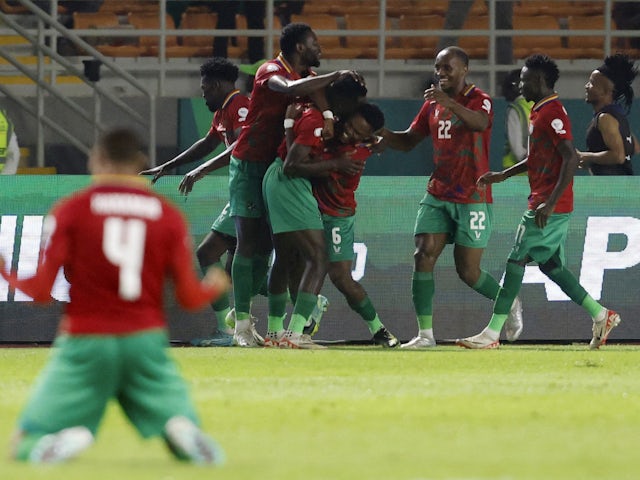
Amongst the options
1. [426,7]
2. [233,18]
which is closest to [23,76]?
[233,18]

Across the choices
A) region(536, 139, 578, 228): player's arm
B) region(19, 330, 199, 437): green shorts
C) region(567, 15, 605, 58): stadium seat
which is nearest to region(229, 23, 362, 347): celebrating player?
region(536, 139, 578, 228): player's arm

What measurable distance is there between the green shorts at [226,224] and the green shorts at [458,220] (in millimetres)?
1461

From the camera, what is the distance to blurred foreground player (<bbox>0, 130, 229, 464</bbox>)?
19.8 feet

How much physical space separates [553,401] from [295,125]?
4208mm

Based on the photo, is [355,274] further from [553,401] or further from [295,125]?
[553,401]

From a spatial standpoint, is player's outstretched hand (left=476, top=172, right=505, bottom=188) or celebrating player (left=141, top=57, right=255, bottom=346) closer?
player's outstretched hand (left=476, top=172, right=505, bottom=188)

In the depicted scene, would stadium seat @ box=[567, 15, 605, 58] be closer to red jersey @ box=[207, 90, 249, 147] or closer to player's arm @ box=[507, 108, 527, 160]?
player's arm @ box=[507, 108, 527, 160]

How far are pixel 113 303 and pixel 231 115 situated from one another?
7139 millimetres

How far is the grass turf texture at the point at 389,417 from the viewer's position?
19.5 feet

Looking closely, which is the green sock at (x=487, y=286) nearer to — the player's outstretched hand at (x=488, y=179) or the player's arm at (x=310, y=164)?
the player's outstretched hand at (x=488, y=179)

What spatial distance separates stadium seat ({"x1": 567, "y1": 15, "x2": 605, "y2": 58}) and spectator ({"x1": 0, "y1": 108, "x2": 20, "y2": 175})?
778 centimetres

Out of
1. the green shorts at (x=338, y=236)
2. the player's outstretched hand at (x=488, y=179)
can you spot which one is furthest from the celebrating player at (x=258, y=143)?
the player's outstretched hand at (x=488, y=179)

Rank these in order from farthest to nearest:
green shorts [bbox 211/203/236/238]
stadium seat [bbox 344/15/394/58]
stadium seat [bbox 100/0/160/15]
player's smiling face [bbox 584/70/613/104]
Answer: stadium seat [bbox 100/0/160/15] < stadium seat [bbox 344/15/394/58] < player's smiling face [bbox 584/70/613/104] < green shorts [bbox 211/203/236/238]

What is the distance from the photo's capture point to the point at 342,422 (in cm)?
754
